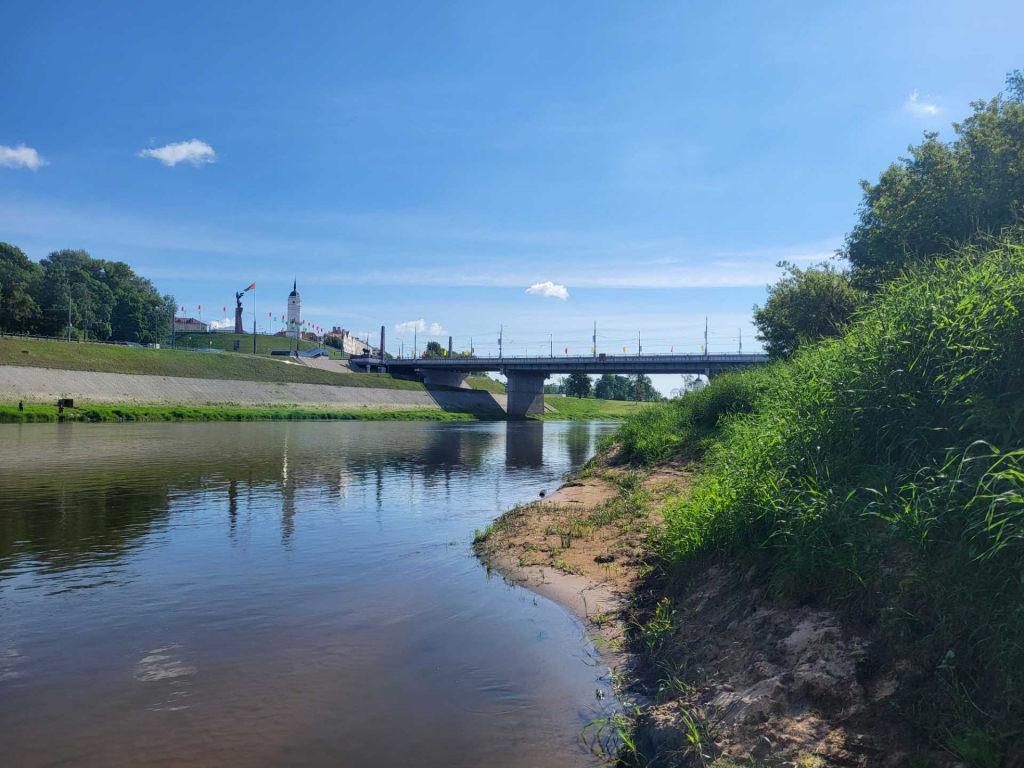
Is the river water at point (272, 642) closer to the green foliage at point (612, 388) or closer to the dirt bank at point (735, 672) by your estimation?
the dirt bank at point (735, 672)

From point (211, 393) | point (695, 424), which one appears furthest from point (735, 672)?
point (211, 393)

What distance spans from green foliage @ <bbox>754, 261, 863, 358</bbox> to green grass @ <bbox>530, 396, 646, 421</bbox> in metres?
63.6

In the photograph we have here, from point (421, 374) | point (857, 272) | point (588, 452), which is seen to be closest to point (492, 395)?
point (421, 374)

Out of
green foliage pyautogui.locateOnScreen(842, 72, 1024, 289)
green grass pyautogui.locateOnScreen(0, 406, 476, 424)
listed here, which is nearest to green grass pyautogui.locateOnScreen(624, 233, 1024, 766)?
green foliage pyautogui.locateOnScreen(842, 72, 1024, 289)

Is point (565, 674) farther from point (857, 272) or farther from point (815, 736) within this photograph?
point (857, 272)

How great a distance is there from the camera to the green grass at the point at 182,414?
4966 cm

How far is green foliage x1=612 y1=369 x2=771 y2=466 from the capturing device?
18766 mm

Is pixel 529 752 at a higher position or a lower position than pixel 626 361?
lower

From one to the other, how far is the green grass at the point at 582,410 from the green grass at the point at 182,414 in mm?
28759

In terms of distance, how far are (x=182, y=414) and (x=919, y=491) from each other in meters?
66.0

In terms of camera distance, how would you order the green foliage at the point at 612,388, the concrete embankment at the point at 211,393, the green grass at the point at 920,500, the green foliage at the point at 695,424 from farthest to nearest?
the green foliage at the point at 612,388, the concrete embankment at the point at 211,393, the green foliage at the point at 695,424, the green grass at the point at 920,500

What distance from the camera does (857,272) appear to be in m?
30.1

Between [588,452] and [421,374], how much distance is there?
A: 87387 mm

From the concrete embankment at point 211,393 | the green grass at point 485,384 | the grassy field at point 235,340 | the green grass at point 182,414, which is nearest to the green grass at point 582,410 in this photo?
the concrete embankment at point 211,393
